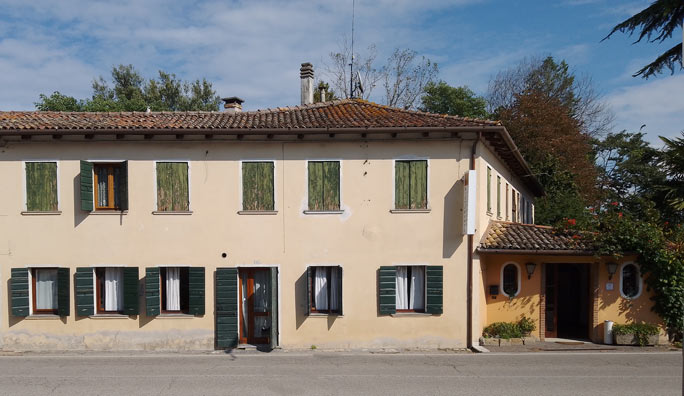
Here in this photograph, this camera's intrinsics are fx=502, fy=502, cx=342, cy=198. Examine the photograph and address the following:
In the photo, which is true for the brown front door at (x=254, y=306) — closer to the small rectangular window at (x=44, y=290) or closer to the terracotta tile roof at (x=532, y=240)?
the small rectangular window at (x=44, y=290)

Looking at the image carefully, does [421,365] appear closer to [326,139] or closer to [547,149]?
[326,139]

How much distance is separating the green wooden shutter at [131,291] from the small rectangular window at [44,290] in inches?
82.8

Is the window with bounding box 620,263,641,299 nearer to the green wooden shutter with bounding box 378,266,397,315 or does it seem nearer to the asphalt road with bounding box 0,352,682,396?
the asphalt road with bounding box 0,352,682,396

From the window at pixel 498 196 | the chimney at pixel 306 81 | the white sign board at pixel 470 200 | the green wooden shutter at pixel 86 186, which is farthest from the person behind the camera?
the chimney at pixel 306 81

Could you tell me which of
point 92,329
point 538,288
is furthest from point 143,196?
point 538,288

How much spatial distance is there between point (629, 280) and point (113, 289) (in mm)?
14553

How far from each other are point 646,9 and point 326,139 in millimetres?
11653

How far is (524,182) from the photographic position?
24.2m

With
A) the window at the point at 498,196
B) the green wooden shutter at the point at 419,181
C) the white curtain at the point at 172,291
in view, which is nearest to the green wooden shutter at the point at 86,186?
the white curtain at the point at 172,291

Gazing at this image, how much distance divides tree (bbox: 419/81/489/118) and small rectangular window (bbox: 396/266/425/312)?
24026mm

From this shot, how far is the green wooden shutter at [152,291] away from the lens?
13.5m

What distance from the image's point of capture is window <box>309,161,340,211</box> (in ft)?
45.2

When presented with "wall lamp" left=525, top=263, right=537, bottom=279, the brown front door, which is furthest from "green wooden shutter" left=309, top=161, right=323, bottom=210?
"wall lamp" left=525, top=263, right=537, bottom=279

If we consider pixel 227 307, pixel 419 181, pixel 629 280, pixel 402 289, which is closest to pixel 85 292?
pixel 227 307
